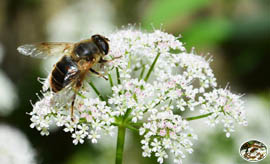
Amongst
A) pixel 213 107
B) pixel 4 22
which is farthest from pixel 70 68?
pixel 4 22

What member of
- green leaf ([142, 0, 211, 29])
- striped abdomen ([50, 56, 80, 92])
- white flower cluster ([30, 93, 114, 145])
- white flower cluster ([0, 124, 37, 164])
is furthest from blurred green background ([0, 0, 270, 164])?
white flower cluster ([30, 93, 114, 145])

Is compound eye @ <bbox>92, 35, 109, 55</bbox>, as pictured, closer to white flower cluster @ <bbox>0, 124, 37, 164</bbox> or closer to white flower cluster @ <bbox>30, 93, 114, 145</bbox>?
white flower cluster @ <bbox>30, 93, 114, 145</bbox>

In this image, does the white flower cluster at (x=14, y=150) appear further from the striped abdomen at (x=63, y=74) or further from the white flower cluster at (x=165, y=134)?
the white flower cluster at (x=165, y=134)

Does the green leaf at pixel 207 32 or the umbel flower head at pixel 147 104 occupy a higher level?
the green leaf at pixel 207 32

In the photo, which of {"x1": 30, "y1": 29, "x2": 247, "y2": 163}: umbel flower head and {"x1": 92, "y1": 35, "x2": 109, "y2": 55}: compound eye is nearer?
{"x1": 30, "y1": 29, "x2": 247, "y2": 163}: umbel flower head

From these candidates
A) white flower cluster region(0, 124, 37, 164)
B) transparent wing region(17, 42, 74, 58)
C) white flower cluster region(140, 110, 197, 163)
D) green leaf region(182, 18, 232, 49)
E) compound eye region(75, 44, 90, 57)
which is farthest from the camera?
green leaf region(182, 18, 232, 49)

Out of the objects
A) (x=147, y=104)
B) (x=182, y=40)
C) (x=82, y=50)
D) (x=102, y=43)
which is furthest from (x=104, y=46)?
(x=182, y=40)

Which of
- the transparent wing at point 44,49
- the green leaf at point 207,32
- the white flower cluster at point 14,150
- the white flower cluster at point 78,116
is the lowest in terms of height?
the white flower cluster at point 78,116

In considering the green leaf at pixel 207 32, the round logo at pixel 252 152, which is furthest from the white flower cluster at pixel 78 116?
the green leaf at pixel 207 32
